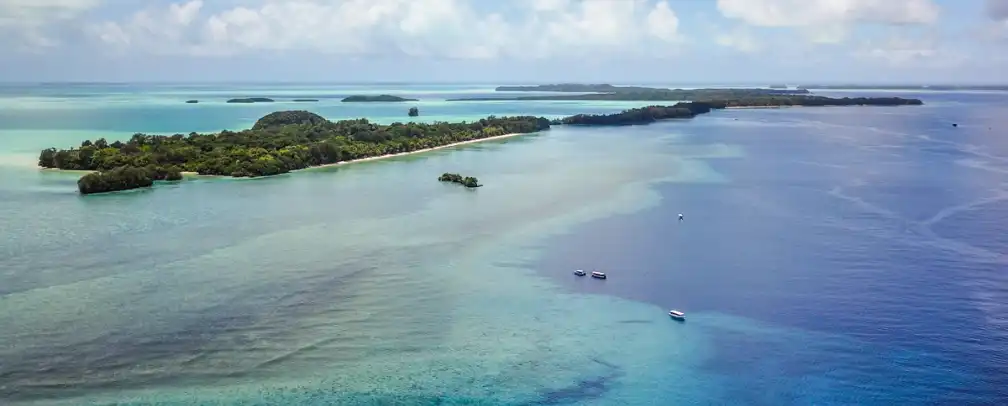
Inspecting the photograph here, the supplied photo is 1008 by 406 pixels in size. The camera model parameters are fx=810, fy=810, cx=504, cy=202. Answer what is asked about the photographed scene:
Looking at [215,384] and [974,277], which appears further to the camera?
[974,277]

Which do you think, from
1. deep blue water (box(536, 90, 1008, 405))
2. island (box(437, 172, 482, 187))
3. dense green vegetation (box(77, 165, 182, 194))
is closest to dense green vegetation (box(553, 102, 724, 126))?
deep blue water (box(536, 90, 1008, 405))

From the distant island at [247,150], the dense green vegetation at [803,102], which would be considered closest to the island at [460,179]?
the distant island at [247,150]

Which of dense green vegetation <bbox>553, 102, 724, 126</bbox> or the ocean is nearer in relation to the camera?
the ocean

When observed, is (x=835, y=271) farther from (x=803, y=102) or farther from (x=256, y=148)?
(x=803, y=102)

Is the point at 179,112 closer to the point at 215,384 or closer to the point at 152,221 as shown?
the point at 152,221

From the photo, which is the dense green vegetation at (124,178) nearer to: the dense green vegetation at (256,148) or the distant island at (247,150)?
the distant island at (247,150)

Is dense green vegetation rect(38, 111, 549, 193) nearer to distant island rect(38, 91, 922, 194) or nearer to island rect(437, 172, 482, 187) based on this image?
distant island rect(38, 91, 922, 194)

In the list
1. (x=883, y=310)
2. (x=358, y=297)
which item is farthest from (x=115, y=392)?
(x=883, y=310)
